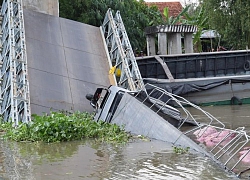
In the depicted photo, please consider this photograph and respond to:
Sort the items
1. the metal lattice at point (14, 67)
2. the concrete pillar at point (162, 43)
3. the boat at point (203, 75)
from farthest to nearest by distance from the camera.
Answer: the concrete pillar at point (162, 43), the boat at point (203, 75), the metal lattice at point (14, 67)

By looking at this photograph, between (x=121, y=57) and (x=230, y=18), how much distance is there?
42.7ft

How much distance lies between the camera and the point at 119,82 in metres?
19.7

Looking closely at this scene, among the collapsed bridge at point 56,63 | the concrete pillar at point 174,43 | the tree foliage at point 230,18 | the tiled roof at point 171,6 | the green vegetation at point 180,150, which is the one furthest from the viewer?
the tiled roof at point 171,6

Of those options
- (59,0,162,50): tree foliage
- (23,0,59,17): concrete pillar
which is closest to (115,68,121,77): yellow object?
(23,0,59,17): concrete pillar

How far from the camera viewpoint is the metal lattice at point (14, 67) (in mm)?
15523

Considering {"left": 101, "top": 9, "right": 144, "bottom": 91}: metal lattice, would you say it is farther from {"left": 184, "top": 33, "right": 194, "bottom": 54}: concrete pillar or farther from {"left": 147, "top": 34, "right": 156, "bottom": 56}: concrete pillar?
{"left": 184, "top": 33, "right": 194, "bottom": 54}: concrete pillar

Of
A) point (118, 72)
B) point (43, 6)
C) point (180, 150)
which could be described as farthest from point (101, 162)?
point (43, 6)

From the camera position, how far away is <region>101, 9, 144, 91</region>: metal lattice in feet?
62.5

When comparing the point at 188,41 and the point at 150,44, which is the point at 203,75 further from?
the point at 150,44

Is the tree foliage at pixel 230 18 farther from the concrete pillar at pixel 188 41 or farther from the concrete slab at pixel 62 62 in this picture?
the concrete slab at pixel 62 62

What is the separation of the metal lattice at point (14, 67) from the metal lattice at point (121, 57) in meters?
3.62

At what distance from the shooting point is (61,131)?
13.6m

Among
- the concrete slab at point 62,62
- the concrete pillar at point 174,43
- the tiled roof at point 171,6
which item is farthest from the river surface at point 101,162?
the tiled roof at point 171,6

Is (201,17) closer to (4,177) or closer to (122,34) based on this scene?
(122,34)
